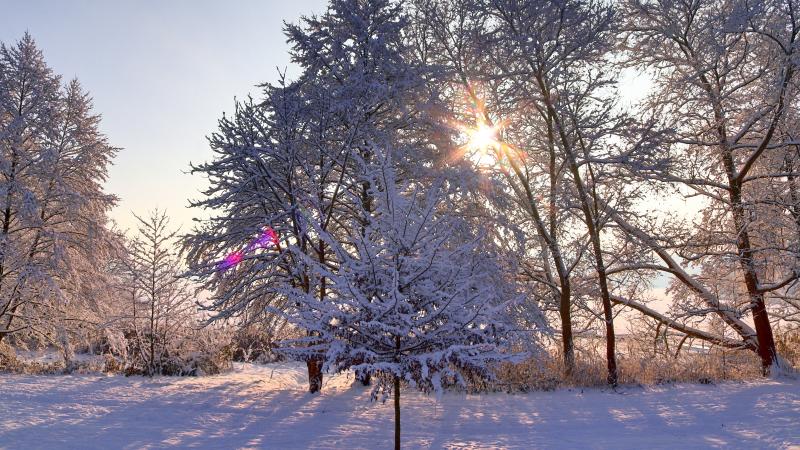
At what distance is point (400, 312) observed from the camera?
608 cm

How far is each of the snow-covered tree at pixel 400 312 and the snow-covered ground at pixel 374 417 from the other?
224cm

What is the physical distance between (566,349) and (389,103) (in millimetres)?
7890

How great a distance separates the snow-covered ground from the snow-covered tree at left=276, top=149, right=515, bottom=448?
2237mm

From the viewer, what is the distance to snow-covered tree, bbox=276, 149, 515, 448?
5864mm

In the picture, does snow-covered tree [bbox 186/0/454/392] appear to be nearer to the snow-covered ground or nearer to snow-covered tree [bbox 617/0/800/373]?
the snow-covered ground

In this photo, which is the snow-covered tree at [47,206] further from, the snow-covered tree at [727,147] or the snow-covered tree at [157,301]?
the snow-covered tree at [727,147]

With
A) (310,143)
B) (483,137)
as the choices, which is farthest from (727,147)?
(310,143)

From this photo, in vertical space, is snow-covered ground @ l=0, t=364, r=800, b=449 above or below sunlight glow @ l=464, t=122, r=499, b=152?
below

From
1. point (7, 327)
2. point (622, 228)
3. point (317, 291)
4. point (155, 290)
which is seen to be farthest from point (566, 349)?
point (7, 327)

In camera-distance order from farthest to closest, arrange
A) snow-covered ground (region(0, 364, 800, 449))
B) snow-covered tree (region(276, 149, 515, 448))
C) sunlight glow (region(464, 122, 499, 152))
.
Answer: sunlight glow (region(464, 122, 499, 152))
snow-covered ground (region(0, 364, 800, 449))
snow-covered tree (region(276, 149, 515, 448))

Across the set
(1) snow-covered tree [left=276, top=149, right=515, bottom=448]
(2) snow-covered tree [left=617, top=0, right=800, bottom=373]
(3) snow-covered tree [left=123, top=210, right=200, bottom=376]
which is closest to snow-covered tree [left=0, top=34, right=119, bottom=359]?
(3) snow-covered tree [left=123, top=210, right=200, bottom=376]

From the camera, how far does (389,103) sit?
1233 cm

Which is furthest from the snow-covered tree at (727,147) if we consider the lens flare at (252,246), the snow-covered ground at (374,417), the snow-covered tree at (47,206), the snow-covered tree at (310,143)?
the snow-covered tree at (47,206)

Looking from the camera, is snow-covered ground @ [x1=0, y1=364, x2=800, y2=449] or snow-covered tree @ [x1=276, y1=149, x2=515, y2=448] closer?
snow-covered tree @ [x1=276, y1=149, x2=515, y2=448]
